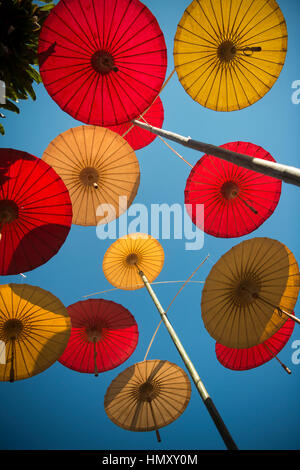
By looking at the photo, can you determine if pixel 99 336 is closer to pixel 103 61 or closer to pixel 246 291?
pixel 246 291

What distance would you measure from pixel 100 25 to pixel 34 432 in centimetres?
1061

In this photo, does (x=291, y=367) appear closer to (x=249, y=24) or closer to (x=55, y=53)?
(x=249, y=24)

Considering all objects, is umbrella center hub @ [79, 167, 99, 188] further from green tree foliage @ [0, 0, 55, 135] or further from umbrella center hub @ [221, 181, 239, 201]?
umbrella center hub @ [221, 181, 239, 201]

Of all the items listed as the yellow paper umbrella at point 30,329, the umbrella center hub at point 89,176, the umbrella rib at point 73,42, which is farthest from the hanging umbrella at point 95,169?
the yellow paper umbrella at point 30,329

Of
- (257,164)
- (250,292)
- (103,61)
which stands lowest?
(250,292)

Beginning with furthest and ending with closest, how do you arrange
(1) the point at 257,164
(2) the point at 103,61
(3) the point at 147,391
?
(3) the point at 147,391 < (2) the point at 103,61 < (1) the point at 257,164

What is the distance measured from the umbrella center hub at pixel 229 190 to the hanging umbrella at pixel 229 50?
158 cm

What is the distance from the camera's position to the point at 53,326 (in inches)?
169

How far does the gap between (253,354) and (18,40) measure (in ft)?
23.6

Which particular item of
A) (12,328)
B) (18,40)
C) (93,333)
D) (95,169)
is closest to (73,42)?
(18,40)

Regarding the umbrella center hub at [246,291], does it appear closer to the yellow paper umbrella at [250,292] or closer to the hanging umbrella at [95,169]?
the yellow paper umbrella at [250,292]

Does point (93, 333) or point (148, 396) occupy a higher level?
point (93, 333)

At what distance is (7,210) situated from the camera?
11.4ft

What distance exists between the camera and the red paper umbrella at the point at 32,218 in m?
3.33
